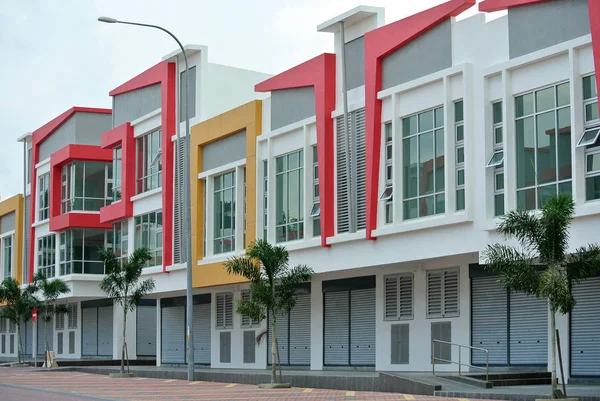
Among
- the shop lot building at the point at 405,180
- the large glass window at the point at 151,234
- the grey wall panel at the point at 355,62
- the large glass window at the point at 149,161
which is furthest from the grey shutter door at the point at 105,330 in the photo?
the grey wall panel at the point at 355,62

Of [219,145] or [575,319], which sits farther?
[219,145]

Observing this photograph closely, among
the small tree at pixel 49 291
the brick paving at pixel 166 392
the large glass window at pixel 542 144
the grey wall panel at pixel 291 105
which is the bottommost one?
the brick paving at pixel 166 392

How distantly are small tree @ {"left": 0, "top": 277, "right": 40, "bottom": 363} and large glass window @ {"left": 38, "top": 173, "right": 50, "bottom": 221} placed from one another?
3.94m

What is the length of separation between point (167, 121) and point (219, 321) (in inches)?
339

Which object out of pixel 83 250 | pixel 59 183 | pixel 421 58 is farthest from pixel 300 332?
pixel 59 183

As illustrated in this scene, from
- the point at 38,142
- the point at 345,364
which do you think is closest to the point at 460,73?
the point at 345,364

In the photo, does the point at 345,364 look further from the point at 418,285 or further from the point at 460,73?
the point at 460,73

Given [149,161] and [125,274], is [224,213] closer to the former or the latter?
[125,274]

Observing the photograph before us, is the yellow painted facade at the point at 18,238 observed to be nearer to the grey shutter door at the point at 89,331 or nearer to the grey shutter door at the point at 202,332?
the grey shutter door at the point at 89,331

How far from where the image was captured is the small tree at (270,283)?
29391 mm

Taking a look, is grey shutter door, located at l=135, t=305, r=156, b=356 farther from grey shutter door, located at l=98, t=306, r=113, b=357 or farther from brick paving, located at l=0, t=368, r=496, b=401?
brick paving, located at l=0, t=368, r=496, b=401

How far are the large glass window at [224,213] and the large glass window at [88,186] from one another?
46.4 feet

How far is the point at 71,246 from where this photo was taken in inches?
2068

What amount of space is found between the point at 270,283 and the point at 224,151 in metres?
10.8
